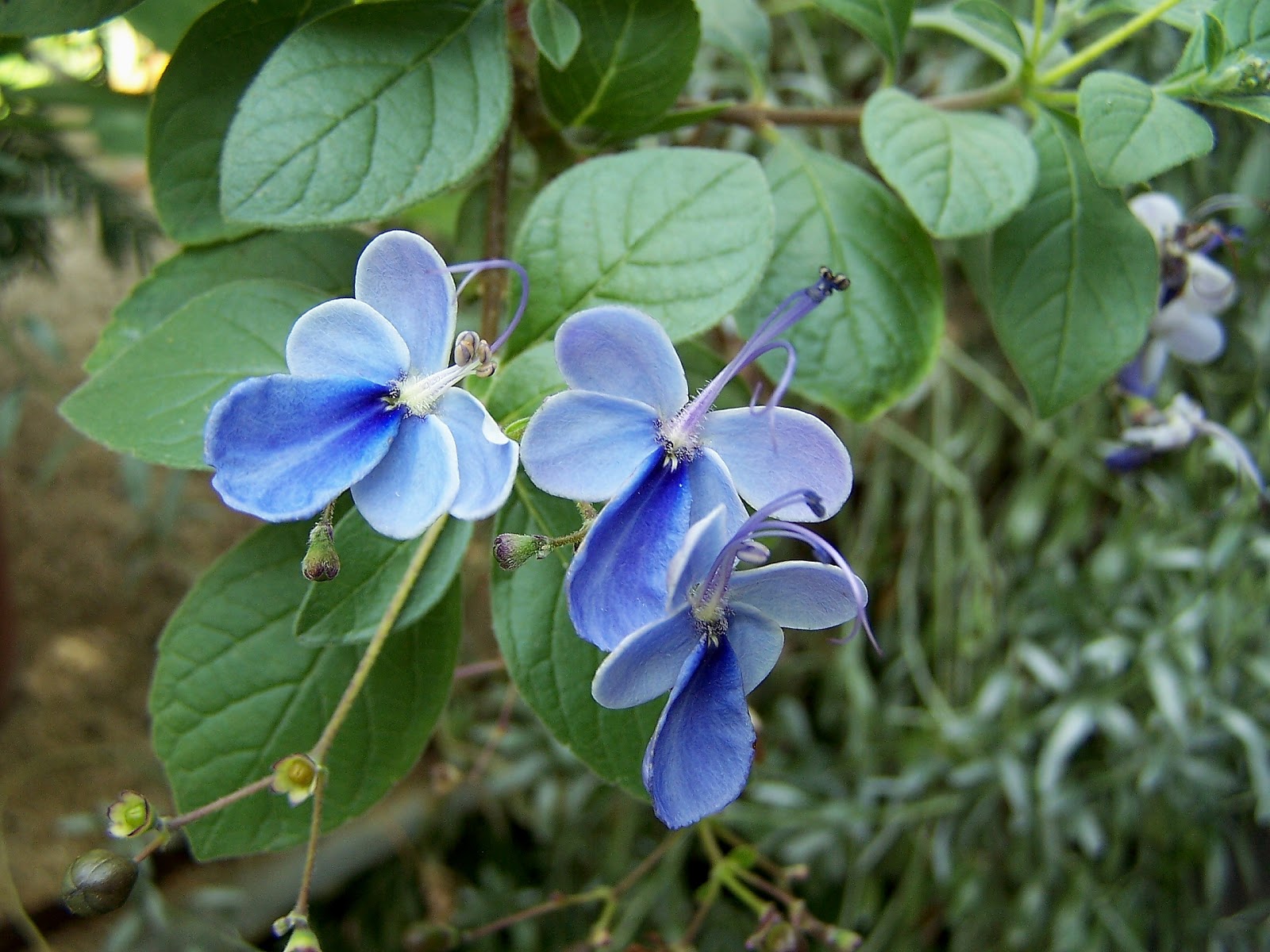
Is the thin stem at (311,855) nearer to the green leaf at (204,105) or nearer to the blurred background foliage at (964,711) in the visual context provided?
the green leaf at (204,105)

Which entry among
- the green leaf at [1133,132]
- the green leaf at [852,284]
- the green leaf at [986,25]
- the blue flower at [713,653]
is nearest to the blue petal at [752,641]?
the blue flower at [713,653]

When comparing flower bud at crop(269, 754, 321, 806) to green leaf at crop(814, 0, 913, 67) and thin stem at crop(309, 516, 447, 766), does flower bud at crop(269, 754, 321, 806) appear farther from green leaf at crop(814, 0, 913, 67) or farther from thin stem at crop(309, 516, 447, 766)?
green leaf at crop(814, 0, 913, 67)

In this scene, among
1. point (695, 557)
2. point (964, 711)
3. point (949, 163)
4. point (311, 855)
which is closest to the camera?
point (695, 557)

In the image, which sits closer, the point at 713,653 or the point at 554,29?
the point at 713,653

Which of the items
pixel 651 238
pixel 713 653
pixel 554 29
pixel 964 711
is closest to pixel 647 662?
pixel 713 653

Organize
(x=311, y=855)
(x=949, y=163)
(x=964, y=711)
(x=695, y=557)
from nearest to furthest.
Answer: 1. (x=695, y=557)
2. (x=311, y=855)
3. (x=949, y=163)
4. (x=964, y=711)

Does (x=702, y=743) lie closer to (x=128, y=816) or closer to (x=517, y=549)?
(x=517, y=549)

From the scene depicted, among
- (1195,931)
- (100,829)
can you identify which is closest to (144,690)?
(100,829)

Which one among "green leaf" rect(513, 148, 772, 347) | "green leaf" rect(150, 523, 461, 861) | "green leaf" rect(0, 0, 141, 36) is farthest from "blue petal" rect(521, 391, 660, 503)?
"green leaf" rect(0, 0, 141, 36)
